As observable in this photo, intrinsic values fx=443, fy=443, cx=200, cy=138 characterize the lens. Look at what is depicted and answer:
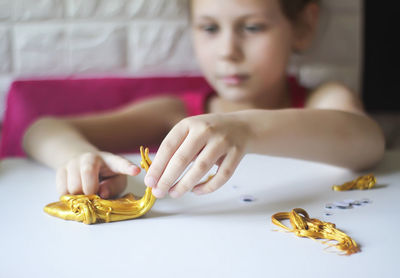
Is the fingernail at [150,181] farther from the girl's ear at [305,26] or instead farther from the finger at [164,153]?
the girl's ear at [305,26]

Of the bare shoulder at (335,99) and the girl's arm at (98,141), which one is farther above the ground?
the bare shoulder at (335,99)

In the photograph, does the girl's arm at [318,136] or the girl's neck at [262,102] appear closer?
the girl's arm at [318,136]

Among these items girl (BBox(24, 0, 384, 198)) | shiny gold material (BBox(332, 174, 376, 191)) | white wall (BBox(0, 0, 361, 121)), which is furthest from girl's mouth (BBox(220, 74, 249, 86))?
shiny gold material (BBox(332, 174, 376, 191))

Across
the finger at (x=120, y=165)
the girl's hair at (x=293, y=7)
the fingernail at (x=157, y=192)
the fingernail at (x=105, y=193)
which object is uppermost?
the girl's hair at (x=293, y=7)

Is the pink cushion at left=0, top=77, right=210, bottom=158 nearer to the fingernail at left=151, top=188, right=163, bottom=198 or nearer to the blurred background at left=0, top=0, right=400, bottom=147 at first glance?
the blurred background at left=0, top=0, right=400, bottom=147

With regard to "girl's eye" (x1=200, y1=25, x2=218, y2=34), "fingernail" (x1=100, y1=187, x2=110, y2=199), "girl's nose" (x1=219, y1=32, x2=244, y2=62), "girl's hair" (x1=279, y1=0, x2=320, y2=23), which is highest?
"girl's hair" (x1=279, y1=0, x2=320, y2=23)

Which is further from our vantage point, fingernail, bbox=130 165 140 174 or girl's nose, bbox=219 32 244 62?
girl's nose, bbox=219 32 244 62

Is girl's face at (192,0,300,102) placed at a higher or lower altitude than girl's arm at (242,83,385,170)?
higher

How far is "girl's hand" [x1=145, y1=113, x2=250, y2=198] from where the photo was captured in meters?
0.39

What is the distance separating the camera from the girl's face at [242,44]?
0.71 m

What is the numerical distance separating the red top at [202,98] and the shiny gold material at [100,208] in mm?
422

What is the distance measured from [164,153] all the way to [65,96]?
0.53 meters

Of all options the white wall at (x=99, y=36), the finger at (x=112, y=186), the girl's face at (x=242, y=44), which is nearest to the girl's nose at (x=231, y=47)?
the girl's face at (x=242, y=44)

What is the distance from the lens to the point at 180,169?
0.39m
